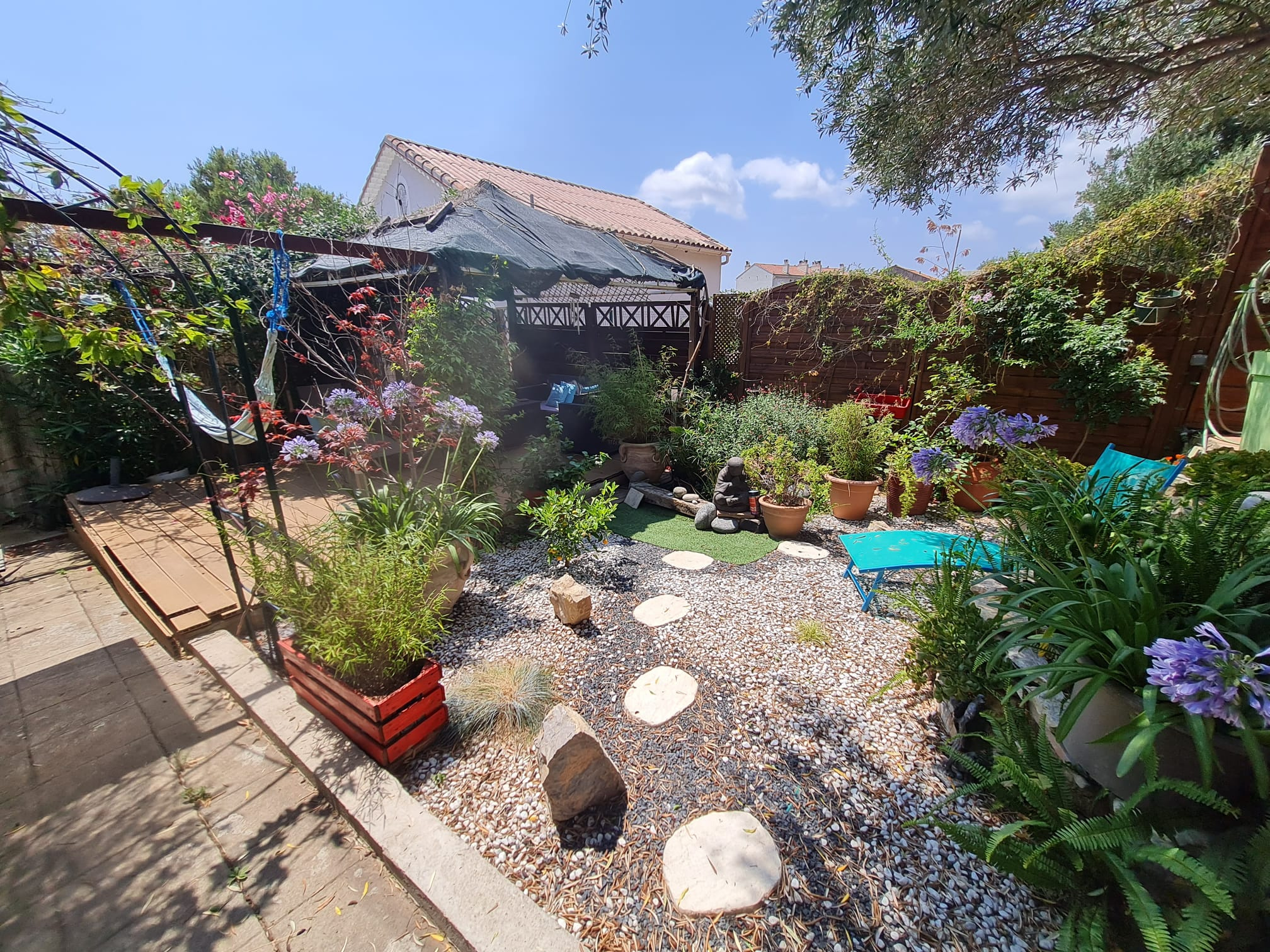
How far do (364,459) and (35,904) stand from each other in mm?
1975

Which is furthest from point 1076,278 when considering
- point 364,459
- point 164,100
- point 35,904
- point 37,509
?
point 37,509

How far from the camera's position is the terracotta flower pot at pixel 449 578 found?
101 inches

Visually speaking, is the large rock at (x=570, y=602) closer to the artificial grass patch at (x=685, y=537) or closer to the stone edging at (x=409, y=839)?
the stone edging at (x=409, y=839)

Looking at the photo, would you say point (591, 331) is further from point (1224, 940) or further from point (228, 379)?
point (1224, 940)

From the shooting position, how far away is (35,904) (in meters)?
1.43

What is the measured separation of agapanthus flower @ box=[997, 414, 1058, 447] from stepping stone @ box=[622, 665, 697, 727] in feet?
6.99

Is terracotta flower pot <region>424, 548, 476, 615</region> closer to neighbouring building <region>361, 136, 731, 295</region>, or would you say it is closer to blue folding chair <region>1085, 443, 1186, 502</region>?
blue folding chair <region>1085, 443, 1186, 502</region>

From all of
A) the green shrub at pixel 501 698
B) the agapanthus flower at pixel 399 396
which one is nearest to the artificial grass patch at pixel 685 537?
the green shrub at pixel 501 698

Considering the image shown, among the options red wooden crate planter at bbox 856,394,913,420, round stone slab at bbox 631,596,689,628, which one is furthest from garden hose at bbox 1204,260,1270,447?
round stone slab at bbox 631,596,689,628

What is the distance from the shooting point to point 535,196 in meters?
9.64

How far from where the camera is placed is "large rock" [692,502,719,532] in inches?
163

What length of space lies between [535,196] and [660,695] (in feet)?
33.9

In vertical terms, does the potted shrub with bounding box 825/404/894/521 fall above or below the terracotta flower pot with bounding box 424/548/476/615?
above

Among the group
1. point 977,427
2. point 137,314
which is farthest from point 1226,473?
point 137,314
